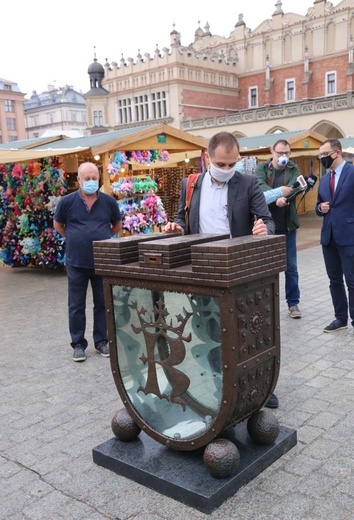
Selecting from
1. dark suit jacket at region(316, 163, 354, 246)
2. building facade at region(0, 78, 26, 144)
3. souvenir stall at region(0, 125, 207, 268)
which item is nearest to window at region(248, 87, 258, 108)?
souvenir stall at region(0, 125, 207, 268)

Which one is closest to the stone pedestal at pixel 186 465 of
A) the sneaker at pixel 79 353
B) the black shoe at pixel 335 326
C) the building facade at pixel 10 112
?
the sneaker at pixel 79 353

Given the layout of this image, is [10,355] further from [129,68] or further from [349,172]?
[129,68]

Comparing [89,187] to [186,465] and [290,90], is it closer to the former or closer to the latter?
[186,465]

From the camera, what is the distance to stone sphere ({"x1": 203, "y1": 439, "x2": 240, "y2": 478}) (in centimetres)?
242

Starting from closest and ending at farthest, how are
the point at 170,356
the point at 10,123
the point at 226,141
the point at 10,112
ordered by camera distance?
the point at 170,356 < the point at 226,141 < the point at 10,123 < the point at 10,112

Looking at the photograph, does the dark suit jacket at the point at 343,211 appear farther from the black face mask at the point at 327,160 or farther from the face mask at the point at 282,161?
the face mask at the point at 282,161

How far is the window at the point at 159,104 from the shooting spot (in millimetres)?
42094

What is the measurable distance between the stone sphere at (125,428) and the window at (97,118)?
46.0 meters

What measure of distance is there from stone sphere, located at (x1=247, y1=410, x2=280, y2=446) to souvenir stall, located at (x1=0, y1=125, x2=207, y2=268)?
671 centimetres

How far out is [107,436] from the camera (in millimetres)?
3193

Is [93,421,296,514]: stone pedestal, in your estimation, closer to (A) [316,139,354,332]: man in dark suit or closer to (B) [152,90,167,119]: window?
(A) [316,139,354,332]: man in dark suit

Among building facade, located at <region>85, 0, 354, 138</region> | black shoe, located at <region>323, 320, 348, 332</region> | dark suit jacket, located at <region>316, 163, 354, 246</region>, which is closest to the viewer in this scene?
dark suit jacket, located at <region>316, 163, 354, 246</region>

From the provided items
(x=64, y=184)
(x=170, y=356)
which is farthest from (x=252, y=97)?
(x=170, y=356)

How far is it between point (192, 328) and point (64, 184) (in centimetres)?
742
